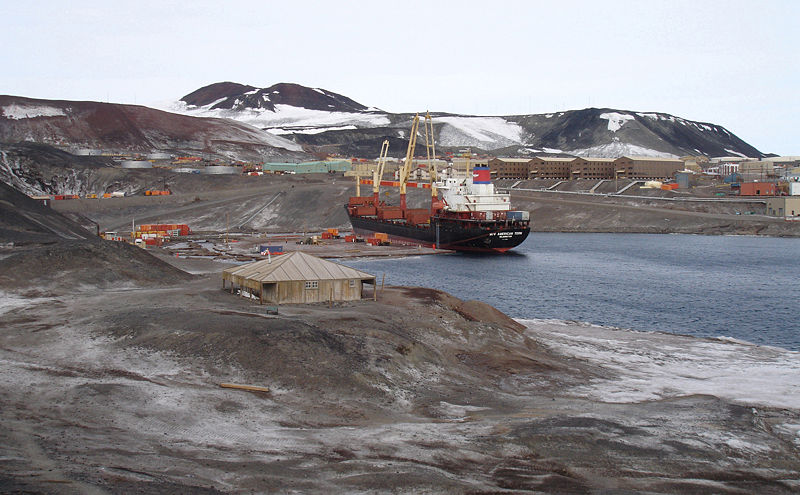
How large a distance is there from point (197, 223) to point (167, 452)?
358 ft

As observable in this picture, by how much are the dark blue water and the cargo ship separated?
115 inches

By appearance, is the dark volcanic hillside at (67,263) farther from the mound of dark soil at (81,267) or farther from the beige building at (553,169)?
the beige building at (553,169)

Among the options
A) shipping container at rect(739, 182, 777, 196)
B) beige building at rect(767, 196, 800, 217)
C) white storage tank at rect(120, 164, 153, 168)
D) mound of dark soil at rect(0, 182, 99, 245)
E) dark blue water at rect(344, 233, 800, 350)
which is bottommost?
dark blue water at rect(344, 233, 800, 350)

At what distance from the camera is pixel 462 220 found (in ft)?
294

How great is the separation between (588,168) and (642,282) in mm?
109513

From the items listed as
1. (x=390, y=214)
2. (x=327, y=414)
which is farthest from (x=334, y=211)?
(x=327, y=414)

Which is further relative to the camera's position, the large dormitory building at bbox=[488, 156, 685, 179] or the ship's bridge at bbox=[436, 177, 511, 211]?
the large dormitory building at bbox=[488, 156, 685, 179]

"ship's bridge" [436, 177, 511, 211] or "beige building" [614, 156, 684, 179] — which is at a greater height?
"beige building" [614, 156, 684, 179]

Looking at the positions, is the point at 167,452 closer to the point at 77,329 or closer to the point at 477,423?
the point at 477,423

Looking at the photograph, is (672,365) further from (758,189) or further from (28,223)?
(758,189)

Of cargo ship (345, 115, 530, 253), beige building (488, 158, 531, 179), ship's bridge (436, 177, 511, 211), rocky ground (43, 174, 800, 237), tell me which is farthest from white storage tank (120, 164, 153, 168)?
ship's bridge (436, 177, 511, 211)

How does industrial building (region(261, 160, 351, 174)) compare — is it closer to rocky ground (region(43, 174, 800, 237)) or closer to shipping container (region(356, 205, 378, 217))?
rocky ground (region(43, 174, 800, 237))

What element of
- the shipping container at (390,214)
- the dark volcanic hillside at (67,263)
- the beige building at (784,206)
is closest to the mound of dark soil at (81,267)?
the dark volcanic hillside at (67,263)

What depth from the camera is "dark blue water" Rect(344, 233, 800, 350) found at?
148 ft
